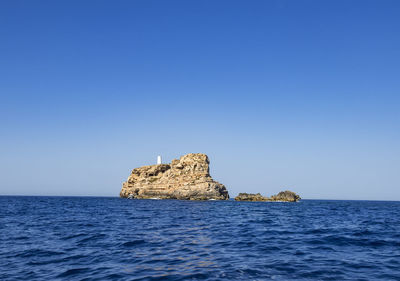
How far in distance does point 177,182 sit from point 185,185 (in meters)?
6.61

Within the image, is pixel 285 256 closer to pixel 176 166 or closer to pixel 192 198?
pixel 192 198

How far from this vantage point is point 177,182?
12900 cm

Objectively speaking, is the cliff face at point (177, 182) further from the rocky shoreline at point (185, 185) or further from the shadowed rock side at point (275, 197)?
the shadowed rock side at point (275, 197)

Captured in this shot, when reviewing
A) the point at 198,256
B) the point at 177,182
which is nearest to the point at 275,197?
the point at 177,182

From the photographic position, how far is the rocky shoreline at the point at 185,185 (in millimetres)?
121562

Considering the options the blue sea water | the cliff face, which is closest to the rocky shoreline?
the cliff face

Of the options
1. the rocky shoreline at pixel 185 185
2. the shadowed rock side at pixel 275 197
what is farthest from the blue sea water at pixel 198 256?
the shadowed rock side at pixel 275 197

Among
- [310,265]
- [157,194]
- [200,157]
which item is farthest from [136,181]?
[310,265]

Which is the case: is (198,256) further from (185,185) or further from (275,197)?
(275,197)

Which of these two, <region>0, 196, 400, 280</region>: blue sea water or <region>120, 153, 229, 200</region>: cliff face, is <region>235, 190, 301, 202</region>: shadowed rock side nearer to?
<region>120, 153, 229, 200</region>: cliff face

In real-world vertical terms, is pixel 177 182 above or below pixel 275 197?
above

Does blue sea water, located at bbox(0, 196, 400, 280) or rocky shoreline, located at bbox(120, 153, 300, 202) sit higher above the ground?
rocky shoreline, located at bbox(120, 153, 300, 202)

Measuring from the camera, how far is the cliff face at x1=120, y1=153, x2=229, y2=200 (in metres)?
122

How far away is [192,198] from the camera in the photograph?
120688 millimetres
